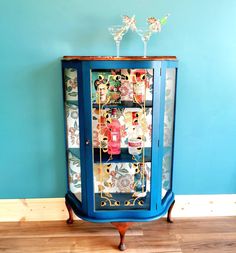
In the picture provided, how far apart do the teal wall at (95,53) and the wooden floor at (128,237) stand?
0.81 ft

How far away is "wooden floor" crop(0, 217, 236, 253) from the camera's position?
1781mm

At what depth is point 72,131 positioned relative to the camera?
1.86 meters

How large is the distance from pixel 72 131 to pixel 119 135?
1.11ft

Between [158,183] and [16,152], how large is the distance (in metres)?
1.06

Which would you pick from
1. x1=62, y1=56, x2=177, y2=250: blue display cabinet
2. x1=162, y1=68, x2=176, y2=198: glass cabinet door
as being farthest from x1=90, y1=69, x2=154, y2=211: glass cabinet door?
x1=162, y1=68, x2=176, y2=198: glass cabinet door

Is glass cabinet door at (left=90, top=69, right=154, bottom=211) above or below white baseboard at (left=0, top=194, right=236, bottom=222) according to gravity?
above

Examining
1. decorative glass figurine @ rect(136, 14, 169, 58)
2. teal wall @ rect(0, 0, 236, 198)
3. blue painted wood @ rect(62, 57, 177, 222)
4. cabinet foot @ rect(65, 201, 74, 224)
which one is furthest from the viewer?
cabinet foot @ rect(65, 201, 74, 224)

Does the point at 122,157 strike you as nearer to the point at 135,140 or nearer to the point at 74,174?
the point at 135,140

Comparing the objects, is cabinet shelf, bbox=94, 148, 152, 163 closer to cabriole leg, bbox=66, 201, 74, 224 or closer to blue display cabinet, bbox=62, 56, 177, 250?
blue display cabinet, bbox=62, 56, 177, 250

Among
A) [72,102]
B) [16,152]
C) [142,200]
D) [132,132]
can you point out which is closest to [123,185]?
→ [142,200]

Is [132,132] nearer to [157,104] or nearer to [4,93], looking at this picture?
[157,104]

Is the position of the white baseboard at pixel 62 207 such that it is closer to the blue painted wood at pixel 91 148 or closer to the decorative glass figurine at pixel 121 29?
the blue painted wood at pixel 91 148

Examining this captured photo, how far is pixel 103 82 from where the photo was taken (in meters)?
1.65

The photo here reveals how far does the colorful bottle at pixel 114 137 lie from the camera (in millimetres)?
1751
